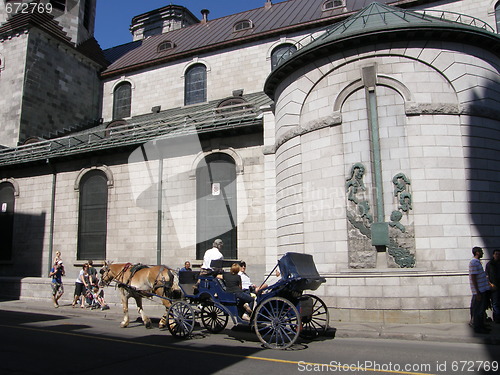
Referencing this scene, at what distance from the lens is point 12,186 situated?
24312 millimetres

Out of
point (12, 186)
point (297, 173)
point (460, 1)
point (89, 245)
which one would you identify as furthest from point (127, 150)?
point (460, 1)

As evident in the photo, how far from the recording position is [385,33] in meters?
13.0

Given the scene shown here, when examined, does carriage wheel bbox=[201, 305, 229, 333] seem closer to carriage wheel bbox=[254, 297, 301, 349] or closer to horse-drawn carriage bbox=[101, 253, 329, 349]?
horse-drawn carriage bbox=[101, 253, 329, 349]

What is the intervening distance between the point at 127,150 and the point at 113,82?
1294 centimetres

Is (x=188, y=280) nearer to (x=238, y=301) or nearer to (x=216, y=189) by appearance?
(x=238, y=301)

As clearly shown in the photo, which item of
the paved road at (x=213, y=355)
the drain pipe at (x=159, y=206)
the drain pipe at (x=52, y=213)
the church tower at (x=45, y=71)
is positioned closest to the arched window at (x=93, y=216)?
the drain pipe at (x=52, y=213)

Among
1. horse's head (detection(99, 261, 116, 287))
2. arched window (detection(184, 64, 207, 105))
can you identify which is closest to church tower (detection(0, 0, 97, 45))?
arched window (detection(184, 64, 207, 105))

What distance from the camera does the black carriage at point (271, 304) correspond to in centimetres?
852

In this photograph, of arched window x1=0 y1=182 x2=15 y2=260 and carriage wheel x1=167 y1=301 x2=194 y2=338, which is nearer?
carriage wheel x1=167 y1=301 x2=194 y2=338

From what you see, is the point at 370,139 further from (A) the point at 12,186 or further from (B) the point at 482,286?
(A) the point at 12,186

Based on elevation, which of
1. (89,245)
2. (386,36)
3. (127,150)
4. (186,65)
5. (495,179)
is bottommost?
(89,245)

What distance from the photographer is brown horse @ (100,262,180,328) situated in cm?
1152

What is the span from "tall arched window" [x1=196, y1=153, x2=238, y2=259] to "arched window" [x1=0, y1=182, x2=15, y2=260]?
1197cm

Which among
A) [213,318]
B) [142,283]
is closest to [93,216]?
[142,283]
